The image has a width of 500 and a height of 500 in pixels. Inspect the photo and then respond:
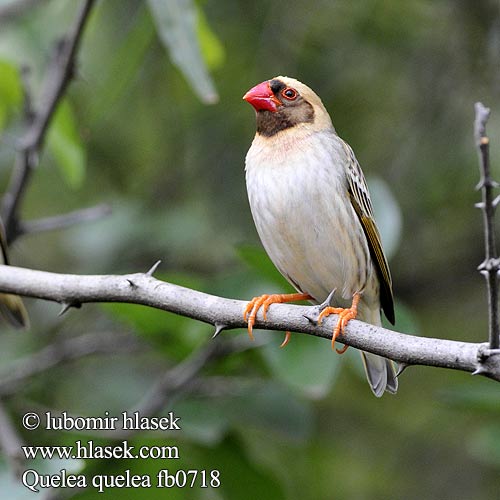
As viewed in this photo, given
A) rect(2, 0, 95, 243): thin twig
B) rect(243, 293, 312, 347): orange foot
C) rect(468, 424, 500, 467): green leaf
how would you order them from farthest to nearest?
rect(468, 424, 500, 467): green leaf
rect(2, 0, 95, 243): thin twig
rect(243, 293, 312, 347): orange foot

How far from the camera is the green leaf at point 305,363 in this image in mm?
4266

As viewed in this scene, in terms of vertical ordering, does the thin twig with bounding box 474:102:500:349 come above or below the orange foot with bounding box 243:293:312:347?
below

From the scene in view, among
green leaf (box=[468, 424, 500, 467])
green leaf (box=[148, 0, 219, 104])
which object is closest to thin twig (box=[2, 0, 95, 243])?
green leaf (box=[148, 0, 219, 104])

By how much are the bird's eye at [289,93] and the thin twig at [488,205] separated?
1877 mm

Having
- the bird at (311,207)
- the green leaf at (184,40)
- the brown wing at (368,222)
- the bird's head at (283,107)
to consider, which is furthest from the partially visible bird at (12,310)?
the brown wing at (368,222)

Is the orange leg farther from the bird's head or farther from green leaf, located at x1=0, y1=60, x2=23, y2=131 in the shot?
green leaf, located at x1=0, y1=60, x2=23, y2=131

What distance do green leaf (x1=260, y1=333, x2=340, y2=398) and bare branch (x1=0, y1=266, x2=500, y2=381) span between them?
917mm

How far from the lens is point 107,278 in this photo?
3477 mm

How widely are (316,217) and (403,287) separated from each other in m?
2.93

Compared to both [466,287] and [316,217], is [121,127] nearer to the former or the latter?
[466,287]

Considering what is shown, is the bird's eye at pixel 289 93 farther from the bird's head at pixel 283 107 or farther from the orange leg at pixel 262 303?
the orange leg at pixel 262 303

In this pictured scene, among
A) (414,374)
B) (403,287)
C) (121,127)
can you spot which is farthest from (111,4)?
(414,374)

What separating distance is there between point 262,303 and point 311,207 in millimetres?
590

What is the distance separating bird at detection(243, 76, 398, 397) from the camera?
4195 millimetres
